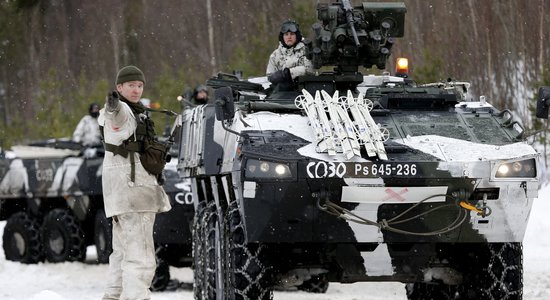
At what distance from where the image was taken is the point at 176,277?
15219mm

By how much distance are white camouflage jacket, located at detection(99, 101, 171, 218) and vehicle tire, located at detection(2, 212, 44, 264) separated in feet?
31.6

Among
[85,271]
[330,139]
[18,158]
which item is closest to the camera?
[330,139]

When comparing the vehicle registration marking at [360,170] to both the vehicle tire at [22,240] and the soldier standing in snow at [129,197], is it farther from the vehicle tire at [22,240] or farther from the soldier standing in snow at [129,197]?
the vehicle tire at [22,240]

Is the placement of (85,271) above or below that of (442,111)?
below

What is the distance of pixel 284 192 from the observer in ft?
29.3

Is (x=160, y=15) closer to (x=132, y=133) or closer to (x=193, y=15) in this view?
(x=193, y=15)

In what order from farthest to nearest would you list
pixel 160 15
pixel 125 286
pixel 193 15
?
pixel 160 15 < pixel 193 15 < pixel 125 286

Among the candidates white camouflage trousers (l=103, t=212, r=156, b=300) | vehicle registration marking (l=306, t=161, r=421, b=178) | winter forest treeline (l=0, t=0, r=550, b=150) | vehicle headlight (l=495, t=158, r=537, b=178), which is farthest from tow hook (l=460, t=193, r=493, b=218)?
winter forest treeline (l=0, t=0, r=550, b=150)

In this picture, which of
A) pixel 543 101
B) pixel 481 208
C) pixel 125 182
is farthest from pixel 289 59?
pixel 125 182

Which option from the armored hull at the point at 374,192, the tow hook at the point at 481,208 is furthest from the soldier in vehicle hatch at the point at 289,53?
the tow hook at the point at 481,208

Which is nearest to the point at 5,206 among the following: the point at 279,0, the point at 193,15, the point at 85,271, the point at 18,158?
the point at 18,158

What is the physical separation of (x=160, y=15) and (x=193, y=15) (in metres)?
3.27

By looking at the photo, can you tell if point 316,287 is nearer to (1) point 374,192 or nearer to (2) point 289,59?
(2) point 289,59

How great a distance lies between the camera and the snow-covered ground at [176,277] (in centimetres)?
1248
